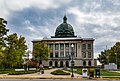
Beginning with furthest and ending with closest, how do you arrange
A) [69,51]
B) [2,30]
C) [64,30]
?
[64,30]
[69,51]
[2,30]

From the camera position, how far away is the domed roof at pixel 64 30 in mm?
155375

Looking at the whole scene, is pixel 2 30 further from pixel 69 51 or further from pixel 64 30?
pixel 64 30

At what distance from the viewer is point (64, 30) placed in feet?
513

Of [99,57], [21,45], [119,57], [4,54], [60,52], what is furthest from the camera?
[60,52]

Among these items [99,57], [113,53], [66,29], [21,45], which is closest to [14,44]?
[21,45]

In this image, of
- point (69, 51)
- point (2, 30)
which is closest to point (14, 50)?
point (2, 30)

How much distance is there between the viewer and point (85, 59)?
144 metres

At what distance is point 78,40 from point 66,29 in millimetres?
17647

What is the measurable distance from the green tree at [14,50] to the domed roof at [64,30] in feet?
259

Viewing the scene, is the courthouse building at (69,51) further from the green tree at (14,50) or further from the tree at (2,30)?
the tree at (2,30)

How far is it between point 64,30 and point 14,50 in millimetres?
87798

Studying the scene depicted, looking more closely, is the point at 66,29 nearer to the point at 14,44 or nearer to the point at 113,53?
the point at 113,53

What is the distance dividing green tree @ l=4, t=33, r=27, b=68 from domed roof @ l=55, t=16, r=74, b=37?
78926 mm

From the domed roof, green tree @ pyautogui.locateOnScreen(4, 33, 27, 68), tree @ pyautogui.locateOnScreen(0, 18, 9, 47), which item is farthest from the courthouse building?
tree @ pyautogui.locateOnScreen(0, 18, 9, 47)
